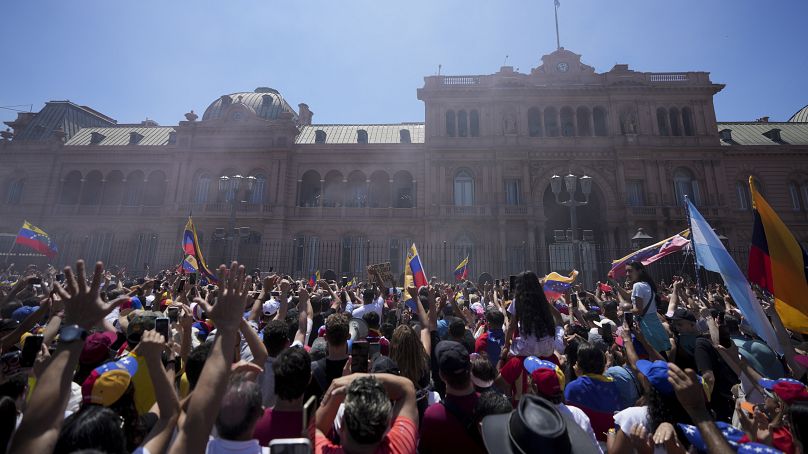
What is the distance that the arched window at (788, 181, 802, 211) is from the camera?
27473 mm

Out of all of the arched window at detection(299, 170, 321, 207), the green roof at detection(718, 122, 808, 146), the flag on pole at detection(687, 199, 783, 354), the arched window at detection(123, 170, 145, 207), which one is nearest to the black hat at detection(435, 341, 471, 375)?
the flag on pole at detection(687, 199, 783, 354)

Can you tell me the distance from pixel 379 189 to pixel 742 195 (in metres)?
27.5

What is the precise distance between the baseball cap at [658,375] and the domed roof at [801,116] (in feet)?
161

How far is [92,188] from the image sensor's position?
103 ft

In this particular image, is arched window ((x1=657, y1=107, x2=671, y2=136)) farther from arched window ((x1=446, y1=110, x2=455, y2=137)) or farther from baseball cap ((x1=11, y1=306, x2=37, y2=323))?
baseball cap ((x1=11, y1=306, x2=37, y2=323))

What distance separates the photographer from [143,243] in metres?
28.4

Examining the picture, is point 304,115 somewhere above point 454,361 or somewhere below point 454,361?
above

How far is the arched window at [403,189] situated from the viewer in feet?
96.2

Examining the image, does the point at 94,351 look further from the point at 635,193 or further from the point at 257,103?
the point at 257,103

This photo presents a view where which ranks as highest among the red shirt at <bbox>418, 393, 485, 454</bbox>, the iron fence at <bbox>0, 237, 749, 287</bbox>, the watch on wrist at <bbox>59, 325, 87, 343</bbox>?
the iron fence at <bbox>0, 237, 749, 287</bbox>

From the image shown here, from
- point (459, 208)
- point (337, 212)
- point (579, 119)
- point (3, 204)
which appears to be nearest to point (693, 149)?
point (579, 119)

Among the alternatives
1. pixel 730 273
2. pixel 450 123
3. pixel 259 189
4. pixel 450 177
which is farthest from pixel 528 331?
pixel 259 189

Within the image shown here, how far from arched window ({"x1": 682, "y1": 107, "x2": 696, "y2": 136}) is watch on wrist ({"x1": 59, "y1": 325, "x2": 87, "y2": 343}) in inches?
1380

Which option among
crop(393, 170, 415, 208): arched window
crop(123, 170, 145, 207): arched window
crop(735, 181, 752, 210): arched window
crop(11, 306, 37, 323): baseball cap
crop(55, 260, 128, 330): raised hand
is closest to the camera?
crop(55, 260, 128, 330): raised hand
